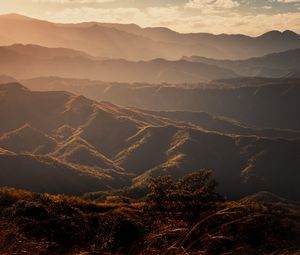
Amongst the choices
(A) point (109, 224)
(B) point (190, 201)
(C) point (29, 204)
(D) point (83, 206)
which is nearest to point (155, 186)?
(D) point (83, 206)

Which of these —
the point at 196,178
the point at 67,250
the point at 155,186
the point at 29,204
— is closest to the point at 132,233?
the point at 29,204

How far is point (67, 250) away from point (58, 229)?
313cm

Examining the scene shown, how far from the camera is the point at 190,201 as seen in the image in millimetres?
34688

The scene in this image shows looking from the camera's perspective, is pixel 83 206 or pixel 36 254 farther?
pixel 83 206

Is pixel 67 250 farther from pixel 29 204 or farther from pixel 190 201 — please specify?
pixel 190 201

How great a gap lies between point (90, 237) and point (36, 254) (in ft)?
14.1

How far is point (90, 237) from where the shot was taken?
10883 mm

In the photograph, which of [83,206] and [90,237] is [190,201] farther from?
[90,237]

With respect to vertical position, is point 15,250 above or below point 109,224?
above

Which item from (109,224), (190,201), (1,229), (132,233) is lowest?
(190,201)

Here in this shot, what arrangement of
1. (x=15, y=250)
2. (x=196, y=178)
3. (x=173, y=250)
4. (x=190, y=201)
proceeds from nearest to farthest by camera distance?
(x=173, y=250)
(x=15, y=250)
(x=190, y=201)
(x=196, y=178)

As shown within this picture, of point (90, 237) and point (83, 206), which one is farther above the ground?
point (90, 237)

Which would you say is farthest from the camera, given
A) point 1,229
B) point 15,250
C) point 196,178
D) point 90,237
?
point 196,178

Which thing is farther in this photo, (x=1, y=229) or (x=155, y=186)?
(x=155, y=186)
